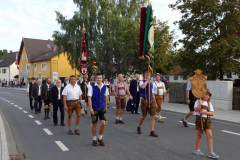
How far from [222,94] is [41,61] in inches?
1781

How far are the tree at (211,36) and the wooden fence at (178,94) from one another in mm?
1403

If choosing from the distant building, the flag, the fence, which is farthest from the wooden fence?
the distant building

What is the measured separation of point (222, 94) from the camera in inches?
547

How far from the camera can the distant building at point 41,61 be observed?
168 feet

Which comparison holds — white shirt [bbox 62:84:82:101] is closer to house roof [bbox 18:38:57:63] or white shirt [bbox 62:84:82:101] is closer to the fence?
the fence

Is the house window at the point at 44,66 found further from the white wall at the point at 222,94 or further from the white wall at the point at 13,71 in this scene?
the white wall at the point at 222,94

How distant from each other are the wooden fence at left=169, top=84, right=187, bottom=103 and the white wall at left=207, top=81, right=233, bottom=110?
292 centimetres

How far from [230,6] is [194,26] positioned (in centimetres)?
225

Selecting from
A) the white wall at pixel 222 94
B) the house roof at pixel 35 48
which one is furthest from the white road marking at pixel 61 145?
the house roof at pixel 35 48

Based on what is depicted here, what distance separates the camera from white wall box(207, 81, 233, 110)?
13.6m

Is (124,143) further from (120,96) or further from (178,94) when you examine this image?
(178,94)

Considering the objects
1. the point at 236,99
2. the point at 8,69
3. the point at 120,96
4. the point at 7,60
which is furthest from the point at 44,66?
the point at 120,96

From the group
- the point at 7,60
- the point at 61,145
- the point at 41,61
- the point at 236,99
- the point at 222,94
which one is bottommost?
the point at 61,145

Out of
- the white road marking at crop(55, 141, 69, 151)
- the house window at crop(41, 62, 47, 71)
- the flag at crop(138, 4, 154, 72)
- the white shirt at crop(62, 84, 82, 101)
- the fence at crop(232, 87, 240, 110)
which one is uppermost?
the house window at crop(41, 62, 47, 71)
